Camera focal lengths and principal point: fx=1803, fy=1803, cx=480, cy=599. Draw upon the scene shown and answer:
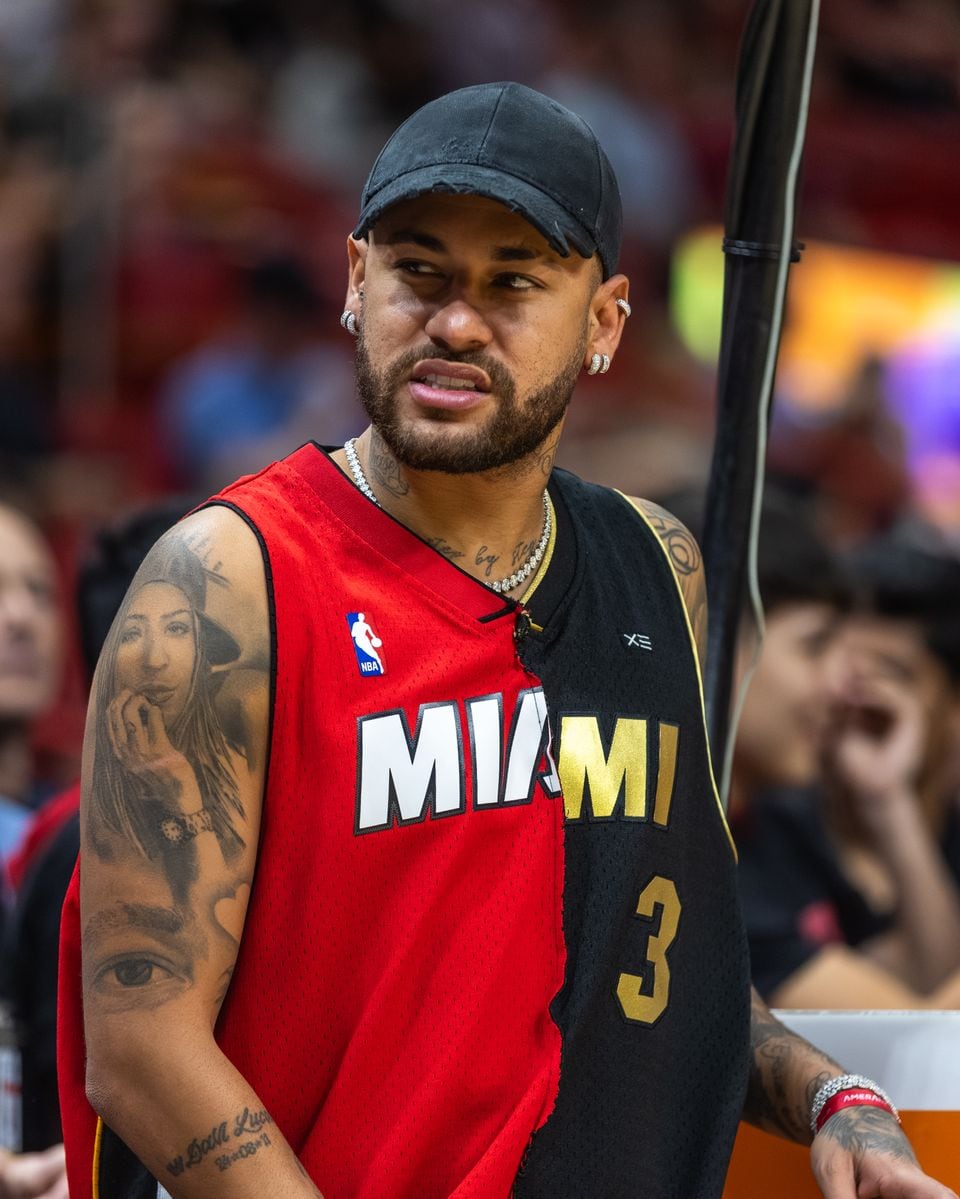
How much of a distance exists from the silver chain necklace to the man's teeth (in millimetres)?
174

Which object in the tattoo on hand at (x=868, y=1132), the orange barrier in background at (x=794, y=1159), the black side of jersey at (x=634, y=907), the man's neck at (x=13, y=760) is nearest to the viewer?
the black side of jersey at (x=634, y=907)

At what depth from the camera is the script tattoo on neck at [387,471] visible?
2.21 m

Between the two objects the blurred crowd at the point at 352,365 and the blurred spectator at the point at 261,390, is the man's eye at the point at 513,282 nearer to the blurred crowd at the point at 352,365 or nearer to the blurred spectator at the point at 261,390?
the blurred crowd at the point at 352,365

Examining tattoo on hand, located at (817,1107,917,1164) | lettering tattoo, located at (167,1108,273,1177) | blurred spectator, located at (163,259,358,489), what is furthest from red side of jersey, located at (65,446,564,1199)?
blurred spectator, located at (163,259,358,489)

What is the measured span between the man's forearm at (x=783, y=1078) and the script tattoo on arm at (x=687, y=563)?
0.52 metres

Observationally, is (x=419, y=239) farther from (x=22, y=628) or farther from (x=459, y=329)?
(x=22, y=628)

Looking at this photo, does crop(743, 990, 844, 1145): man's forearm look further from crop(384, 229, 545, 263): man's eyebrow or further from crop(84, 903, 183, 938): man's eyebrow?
crop(384, 229, 545, 263): man's eyebrow

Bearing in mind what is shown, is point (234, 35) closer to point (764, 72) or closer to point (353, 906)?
point (764, 72)

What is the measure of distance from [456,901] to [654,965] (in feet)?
1.07

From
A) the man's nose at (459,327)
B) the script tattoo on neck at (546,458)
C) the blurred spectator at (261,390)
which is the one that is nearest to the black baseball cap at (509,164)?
the man's nose at (459,327)

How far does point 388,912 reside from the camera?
204 centimetres

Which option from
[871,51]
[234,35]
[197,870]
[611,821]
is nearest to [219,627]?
[197,870]

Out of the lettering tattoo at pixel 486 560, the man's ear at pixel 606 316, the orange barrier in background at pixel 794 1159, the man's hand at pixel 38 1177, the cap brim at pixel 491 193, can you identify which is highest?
the cap brim at pixel 491 193

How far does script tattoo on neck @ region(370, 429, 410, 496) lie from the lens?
2213 millimetres
